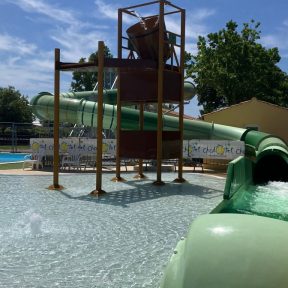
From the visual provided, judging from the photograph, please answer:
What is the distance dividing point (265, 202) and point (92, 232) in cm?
427

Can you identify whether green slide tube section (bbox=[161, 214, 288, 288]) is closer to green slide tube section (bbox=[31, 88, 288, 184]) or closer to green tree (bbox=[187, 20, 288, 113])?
green slide tube section (bbox=[31, 88, 288, 184])

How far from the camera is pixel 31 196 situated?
32.8 ft

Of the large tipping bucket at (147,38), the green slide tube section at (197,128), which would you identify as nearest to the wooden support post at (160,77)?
the large tipping bucket at (147,38)

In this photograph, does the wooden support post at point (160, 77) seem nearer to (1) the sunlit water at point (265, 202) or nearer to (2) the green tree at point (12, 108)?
(1) the sunlit water at point (265, 202)

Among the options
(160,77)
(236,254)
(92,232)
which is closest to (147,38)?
(160,77)

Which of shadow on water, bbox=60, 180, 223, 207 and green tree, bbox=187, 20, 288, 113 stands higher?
green tree, bbox=187, 20, 288, 113

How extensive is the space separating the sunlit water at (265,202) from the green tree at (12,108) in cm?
3585

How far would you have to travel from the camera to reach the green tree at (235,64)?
29.8 metres

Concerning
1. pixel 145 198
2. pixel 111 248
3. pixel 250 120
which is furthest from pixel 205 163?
pixel 111 248

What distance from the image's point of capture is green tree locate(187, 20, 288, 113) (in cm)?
2981

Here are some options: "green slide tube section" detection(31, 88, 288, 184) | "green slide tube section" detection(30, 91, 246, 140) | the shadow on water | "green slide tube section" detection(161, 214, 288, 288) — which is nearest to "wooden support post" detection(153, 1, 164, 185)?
the shadow on water

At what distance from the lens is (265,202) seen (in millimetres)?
9188

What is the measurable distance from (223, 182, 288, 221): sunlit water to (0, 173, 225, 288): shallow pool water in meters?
0.73

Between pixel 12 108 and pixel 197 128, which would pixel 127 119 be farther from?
pixel 12 108
